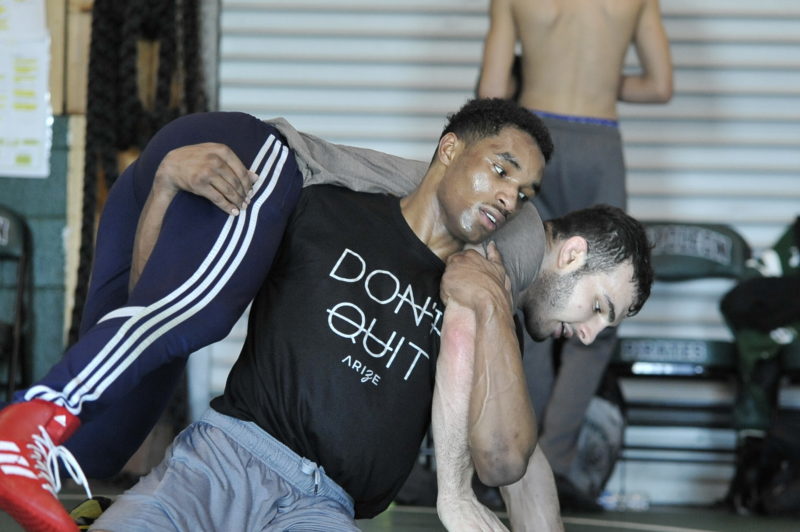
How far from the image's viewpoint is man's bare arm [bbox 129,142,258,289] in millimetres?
2537

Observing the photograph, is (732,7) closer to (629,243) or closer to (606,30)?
(606,30)

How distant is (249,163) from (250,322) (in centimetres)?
38

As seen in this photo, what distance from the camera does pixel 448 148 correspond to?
2850mm

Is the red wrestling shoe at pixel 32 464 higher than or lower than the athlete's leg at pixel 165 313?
lower

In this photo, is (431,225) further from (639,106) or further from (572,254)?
(639,106)

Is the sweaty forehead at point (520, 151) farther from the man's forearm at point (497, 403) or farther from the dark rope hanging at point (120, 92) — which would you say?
the dark rope hanging at point (120, 92)

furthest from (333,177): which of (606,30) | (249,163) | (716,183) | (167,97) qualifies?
(716,183)

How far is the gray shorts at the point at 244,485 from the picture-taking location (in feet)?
8.15

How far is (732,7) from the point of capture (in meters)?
5.69

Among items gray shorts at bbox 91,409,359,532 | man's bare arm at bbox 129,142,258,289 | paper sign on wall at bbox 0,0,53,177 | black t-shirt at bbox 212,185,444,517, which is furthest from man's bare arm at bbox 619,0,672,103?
paper sign on wall at bbox 0,0,53,177

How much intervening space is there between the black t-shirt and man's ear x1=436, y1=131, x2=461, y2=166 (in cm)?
22

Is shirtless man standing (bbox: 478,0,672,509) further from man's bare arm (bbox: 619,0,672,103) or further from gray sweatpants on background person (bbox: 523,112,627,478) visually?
man's bare arm (bbox: 619,0,672,103)

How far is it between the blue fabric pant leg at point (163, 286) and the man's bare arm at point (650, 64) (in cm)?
240

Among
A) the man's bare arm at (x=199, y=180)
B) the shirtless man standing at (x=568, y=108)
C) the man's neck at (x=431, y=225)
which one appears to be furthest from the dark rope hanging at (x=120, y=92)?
the man's neck at (x=431, y=225)
